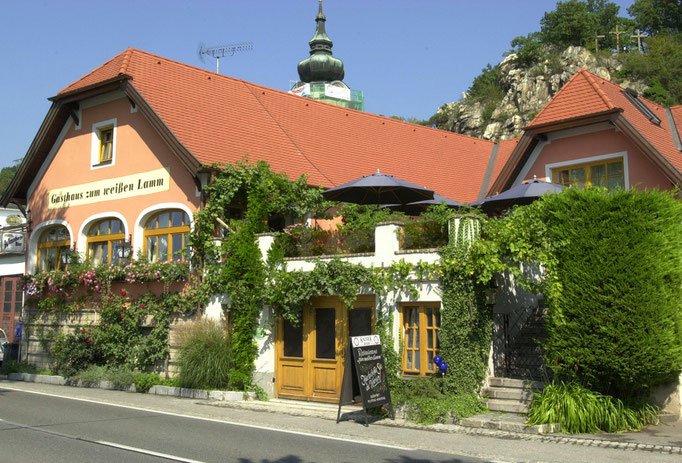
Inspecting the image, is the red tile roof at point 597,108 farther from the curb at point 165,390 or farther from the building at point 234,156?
the curb at point 165,390

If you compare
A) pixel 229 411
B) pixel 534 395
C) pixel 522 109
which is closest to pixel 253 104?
pixel 229 411

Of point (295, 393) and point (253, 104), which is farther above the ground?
point (253, 104)

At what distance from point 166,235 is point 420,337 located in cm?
849

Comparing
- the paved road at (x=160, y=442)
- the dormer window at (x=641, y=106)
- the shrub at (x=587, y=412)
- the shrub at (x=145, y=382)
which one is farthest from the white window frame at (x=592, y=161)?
the shrub at (x=145, y=382)

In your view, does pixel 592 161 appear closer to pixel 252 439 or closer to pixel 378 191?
pixel 378 191

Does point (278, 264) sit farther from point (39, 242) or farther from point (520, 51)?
point (520, 51)

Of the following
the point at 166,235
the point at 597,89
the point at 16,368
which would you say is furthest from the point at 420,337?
the point at 16,368

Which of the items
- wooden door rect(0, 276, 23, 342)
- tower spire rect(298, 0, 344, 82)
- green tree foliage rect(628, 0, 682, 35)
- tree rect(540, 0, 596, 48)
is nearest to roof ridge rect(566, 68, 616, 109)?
wooden door rect(0, 276, 23, 342)

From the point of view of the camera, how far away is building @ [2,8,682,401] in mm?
15891

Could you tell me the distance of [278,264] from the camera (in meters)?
15.8

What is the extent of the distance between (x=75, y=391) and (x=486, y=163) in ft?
55.8

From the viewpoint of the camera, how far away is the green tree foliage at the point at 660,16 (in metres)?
72.5

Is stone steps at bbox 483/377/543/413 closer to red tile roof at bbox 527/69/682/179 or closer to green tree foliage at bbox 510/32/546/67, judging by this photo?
red tile roof at bbox 527/69/682/179

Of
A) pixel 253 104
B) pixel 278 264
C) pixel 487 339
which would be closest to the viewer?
pixel 487 339
